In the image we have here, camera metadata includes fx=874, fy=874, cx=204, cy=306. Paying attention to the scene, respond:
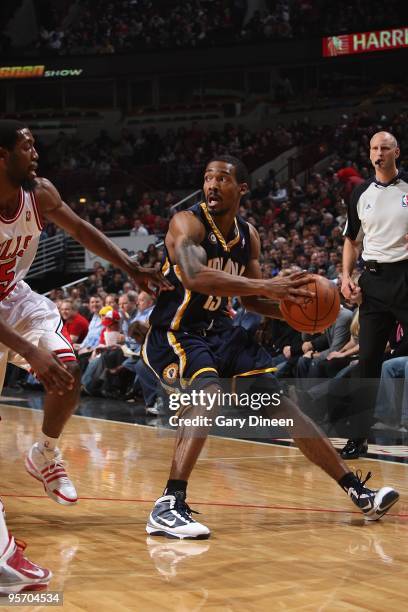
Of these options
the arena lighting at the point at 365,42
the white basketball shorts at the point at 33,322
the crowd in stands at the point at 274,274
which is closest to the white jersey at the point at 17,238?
the white basketball shorts at the point at 33,322

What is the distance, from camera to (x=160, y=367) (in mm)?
4035

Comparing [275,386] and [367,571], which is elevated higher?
[275,386]

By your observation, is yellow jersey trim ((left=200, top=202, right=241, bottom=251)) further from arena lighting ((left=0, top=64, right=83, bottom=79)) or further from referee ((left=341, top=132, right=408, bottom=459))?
arena lighting ((left=0, top=64, right=83, bottom=79))

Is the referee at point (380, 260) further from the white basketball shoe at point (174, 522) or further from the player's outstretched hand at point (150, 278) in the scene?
the white basketball shoe at point (174, 522)

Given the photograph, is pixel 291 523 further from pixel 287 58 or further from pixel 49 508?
pixel 287 58

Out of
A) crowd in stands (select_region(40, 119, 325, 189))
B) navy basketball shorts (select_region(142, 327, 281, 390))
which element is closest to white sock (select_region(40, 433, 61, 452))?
navy basketball shorts (select_region(142, 327, 281, 390))

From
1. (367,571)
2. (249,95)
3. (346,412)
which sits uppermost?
(249,95)

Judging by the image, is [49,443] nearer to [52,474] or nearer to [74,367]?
[52,474]

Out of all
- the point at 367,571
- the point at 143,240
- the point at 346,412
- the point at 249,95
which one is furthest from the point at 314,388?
the point at 249,95

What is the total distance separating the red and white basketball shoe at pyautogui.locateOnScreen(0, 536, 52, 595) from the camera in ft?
8.79

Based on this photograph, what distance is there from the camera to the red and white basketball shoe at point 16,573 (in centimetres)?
268

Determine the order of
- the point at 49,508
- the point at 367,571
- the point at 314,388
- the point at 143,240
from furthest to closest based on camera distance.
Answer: the point at 143,240 < the point at 314,388 < the point at 49,508 < the point at 367,571

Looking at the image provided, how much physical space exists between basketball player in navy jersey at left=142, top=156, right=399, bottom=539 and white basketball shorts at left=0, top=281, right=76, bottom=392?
408 millimetres

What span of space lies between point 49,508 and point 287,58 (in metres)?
20.8
